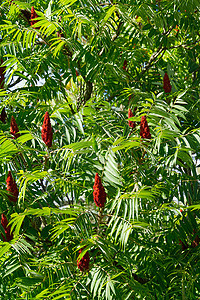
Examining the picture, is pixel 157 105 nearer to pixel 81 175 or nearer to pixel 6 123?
pixel 81 175

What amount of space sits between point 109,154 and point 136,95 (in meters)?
1.00

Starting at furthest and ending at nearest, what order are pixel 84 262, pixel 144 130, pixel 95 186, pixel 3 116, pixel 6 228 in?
pixel 3 116, pixel 144 130, pixel 6 228, pixel 84 262, pixel 95 186

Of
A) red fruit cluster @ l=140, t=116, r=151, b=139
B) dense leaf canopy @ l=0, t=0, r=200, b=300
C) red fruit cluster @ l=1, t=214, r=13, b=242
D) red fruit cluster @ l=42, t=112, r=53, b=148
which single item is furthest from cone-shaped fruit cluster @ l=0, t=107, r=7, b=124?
red fruit cluster @ l=140, t=116, r=151, b=139

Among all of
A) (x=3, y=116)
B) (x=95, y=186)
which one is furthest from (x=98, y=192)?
(x=3, y=116)

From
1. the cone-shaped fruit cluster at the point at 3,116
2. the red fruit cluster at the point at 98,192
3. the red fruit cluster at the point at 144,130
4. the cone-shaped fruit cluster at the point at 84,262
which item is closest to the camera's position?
the red fruit cluster at the point at 98,192

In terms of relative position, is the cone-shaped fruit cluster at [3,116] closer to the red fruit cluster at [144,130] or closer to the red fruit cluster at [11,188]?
the red fruit cluster at [11,188]

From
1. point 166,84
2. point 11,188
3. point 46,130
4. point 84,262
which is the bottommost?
point 84,262

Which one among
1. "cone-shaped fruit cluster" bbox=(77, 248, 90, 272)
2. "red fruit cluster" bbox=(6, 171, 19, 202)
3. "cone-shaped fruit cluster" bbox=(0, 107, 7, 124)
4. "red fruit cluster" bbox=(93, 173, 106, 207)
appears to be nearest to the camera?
"red fruit cluster" bbox=(93, 173, 106, 207)

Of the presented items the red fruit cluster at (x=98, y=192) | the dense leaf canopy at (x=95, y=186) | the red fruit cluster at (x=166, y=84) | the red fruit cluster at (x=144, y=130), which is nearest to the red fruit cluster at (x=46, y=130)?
the dense leaf canopy at (x=95, y=186)

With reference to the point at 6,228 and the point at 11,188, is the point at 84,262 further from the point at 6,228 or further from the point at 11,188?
the point at 11,188

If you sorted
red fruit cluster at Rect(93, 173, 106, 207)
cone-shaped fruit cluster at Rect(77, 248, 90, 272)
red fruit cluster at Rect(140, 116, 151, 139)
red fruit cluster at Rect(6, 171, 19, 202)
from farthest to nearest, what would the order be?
red fruit cluster at Rect(140, 116, 151, 139), red fruit cluster at Rect(6, 171, 19, 202), cone-shaped fruit cluster at Rect(77, 248, 90, 272), red fruit cluster at Rect(93, 173, 106, 207)

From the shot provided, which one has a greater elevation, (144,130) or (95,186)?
(144,130)

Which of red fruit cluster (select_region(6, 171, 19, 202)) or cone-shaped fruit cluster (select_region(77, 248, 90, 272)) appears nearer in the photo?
cone-shaped fruit cluster (select_region(77, 248, 90, 272))

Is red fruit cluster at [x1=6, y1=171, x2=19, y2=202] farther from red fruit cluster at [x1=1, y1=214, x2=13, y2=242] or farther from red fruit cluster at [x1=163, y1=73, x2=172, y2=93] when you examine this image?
red fruit cluster at [x1=163, y1=73, x2=172, y2=93]
